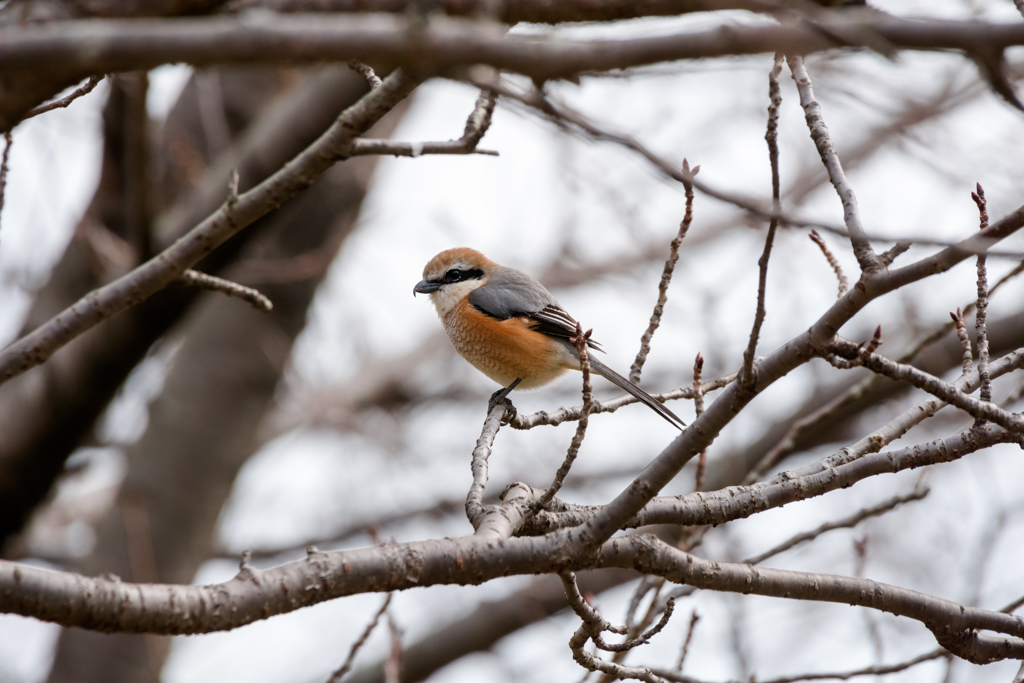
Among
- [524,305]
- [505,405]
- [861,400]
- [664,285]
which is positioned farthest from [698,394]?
[861,400]

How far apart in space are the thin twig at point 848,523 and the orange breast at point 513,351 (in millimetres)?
1956

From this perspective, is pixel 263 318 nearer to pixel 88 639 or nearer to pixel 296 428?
pixel 296 428

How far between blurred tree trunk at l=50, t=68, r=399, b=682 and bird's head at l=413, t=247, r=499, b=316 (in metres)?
1.66

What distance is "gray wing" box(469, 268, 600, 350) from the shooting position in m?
4.78

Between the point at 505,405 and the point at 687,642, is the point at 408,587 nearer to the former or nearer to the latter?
the point at 687,642

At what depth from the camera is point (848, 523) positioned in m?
3.04

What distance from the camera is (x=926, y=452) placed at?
2.28 m

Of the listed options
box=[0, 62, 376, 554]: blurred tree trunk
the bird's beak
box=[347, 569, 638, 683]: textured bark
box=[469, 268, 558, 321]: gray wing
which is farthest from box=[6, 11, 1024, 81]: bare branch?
box=[347, 569, 638, 683]: textured bark

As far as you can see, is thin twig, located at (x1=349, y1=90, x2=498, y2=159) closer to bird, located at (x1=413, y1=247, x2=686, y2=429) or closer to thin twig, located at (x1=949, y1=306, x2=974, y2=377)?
thin twig, located at (x1=949, y1=306, x2=974, y2=377)

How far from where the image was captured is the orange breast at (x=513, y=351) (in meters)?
4.69

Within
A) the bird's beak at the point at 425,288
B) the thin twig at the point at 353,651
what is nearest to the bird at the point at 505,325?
the bird's beak at the point at 425,288

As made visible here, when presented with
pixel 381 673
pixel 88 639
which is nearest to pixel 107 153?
pixel 88 639

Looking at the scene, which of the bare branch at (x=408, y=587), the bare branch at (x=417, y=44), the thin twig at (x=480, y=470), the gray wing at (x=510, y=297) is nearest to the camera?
the bare branch at (x=417, y=44)

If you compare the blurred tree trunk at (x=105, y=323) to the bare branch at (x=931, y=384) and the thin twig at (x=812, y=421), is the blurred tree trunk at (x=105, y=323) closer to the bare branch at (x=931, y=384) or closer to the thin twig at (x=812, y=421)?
the thin twig at (x=812, y=421)
